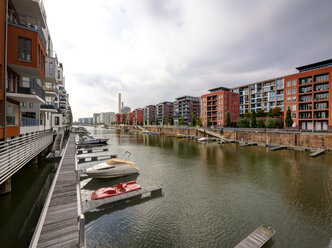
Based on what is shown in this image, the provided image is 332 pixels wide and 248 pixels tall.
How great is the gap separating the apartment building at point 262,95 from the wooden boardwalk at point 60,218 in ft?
317

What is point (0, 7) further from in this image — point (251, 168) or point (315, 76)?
point (315, 76)

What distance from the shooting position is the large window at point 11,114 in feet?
50.1

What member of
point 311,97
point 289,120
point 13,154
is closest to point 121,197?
point 13,154

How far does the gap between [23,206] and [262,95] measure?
106621 millimetres

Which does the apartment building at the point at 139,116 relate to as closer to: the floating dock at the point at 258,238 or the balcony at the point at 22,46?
the balcony at the point at 22,46

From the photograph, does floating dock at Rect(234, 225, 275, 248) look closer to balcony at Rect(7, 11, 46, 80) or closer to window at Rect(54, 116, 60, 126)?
balcony at Rect(7, 11, 46, 80)

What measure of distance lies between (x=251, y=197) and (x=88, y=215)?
50.0 ft

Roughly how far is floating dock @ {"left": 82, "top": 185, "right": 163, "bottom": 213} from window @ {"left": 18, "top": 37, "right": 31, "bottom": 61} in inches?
597

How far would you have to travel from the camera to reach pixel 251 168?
86.5 feet

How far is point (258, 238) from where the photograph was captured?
9.70m

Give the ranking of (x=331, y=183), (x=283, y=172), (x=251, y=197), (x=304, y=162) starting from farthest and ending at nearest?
1. (x=304, y=162)
2. (x=283, y=172)
3. (x=331, y=183)
4. (x=251, y=197)

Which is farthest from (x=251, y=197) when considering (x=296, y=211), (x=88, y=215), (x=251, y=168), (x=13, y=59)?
(x=13, y=59)

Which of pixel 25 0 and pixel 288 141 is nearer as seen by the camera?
pixel 25 0

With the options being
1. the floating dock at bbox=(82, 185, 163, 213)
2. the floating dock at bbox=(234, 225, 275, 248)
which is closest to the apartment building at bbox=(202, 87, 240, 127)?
the floating dock at bbox=(82, 185, 163, 213)
